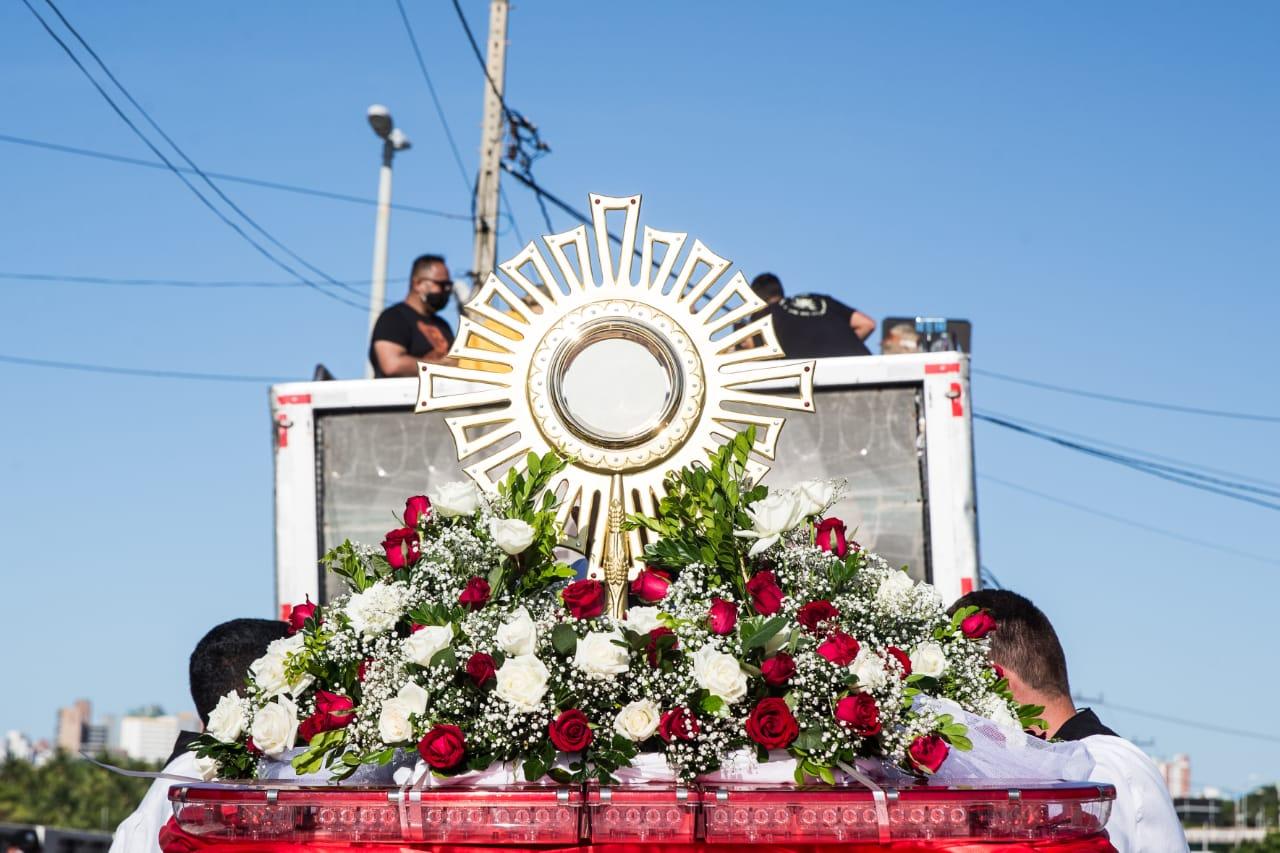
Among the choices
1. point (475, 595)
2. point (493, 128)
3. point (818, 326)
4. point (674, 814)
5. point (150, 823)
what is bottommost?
point (150, 823)

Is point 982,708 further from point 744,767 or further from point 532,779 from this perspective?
point 532,779

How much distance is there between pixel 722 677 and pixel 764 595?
26 centimetres

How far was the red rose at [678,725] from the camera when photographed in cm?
327

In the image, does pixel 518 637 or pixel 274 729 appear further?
pixel 274 729

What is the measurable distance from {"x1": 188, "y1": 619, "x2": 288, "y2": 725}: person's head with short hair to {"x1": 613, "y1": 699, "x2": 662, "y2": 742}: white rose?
195cm

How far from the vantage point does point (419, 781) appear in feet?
11.0

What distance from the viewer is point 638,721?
329 centimetres

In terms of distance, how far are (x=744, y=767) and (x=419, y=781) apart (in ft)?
2.23

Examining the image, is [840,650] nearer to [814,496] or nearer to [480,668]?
[814,496]

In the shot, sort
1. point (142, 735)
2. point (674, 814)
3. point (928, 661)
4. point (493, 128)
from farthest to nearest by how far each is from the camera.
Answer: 1. point (142, 735)
2. point (493, 128)
3. point (928, 661)
4. point (674, 814)

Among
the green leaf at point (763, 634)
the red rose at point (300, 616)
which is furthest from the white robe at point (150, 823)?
the green leaf at point (763, 634)

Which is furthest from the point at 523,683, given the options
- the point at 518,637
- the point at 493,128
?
the point at 493,128

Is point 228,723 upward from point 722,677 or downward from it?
downward

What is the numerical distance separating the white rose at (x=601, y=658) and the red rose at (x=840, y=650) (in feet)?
1.35
